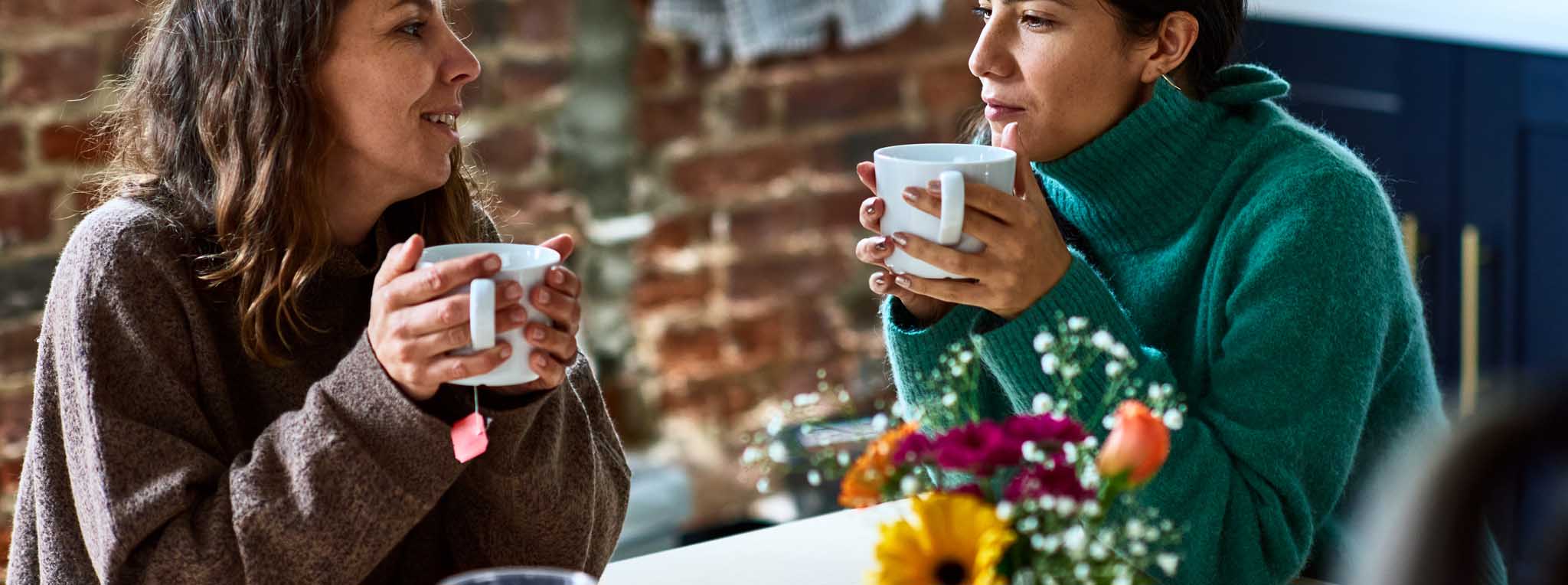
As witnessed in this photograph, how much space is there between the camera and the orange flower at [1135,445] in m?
0.73

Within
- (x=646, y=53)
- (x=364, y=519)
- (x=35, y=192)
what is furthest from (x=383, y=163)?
(x=646, y=53)

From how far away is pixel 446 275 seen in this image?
0.92 m

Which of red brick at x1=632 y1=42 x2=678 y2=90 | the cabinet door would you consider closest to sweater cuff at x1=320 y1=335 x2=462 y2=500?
red brick at x1=632 y1=42 x2=678 y2=90

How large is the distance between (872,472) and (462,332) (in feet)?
0.91

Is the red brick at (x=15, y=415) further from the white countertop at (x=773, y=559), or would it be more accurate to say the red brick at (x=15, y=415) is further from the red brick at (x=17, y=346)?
the white countertop at (x=773, y=559)

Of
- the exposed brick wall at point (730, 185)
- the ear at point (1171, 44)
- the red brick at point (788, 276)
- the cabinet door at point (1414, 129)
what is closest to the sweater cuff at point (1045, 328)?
the ear at point (1171, 44)

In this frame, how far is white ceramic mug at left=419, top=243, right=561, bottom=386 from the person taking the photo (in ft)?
2.97

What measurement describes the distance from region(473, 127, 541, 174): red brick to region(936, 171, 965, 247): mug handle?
1.36m

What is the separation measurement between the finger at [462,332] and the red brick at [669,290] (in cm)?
150

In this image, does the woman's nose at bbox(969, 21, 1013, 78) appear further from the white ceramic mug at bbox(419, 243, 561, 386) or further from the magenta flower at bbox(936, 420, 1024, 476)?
the magenta flower at bbox(936, 420, 1024, 476)

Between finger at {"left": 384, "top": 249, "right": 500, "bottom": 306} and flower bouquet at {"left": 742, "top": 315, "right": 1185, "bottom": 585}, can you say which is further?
finger at {"left": 384, "top": 249, "right": 500, "bottom": 306}

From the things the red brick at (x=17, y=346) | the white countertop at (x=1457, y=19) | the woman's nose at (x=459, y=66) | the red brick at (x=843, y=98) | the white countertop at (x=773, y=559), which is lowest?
the red brick at (x=17, y=346)

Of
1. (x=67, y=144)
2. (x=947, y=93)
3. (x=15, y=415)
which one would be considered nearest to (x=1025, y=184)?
(x=67, y=144)

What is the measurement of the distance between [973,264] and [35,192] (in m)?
1.29
